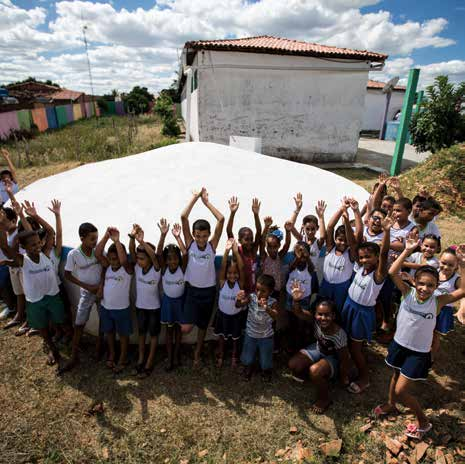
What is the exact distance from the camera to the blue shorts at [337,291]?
3.52m

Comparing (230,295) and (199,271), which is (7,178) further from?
(230,295)

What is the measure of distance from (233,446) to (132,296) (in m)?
1.75

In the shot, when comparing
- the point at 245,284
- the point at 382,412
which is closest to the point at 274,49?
the point at 245,284

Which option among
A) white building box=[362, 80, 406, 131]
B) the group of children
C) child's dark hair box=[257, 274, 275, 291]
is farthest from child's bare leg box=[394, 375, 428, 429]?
white building box=[362, 80, 406, 131]

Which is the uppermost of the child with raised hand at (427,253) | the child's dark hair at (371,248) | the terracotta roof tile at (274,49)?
the terracotta roof tile at (274,49)

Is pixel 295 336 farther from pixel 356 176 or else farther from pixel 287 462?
pixel 356 176

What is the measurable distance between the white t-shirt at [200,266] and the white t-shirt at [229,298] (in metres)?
0.17

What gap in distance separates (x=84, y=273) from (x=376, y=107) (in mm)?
29414

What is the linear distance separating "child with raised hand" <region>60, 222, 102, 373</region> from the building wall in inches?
401

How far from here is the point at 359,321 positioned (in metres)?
3.24

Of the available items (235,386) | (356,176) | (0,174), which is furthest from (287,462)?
(356,176)

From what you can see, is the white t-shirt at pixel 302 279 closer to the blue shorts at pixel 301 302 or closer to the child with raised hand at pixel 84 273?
the blue shorts at pixel 301 302

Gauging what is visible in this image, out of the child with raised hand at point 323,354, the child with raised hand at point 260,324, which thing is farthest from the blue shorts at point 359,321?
the child with raised hand at point 260,324

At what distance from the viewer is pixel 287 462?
2.73 meters
